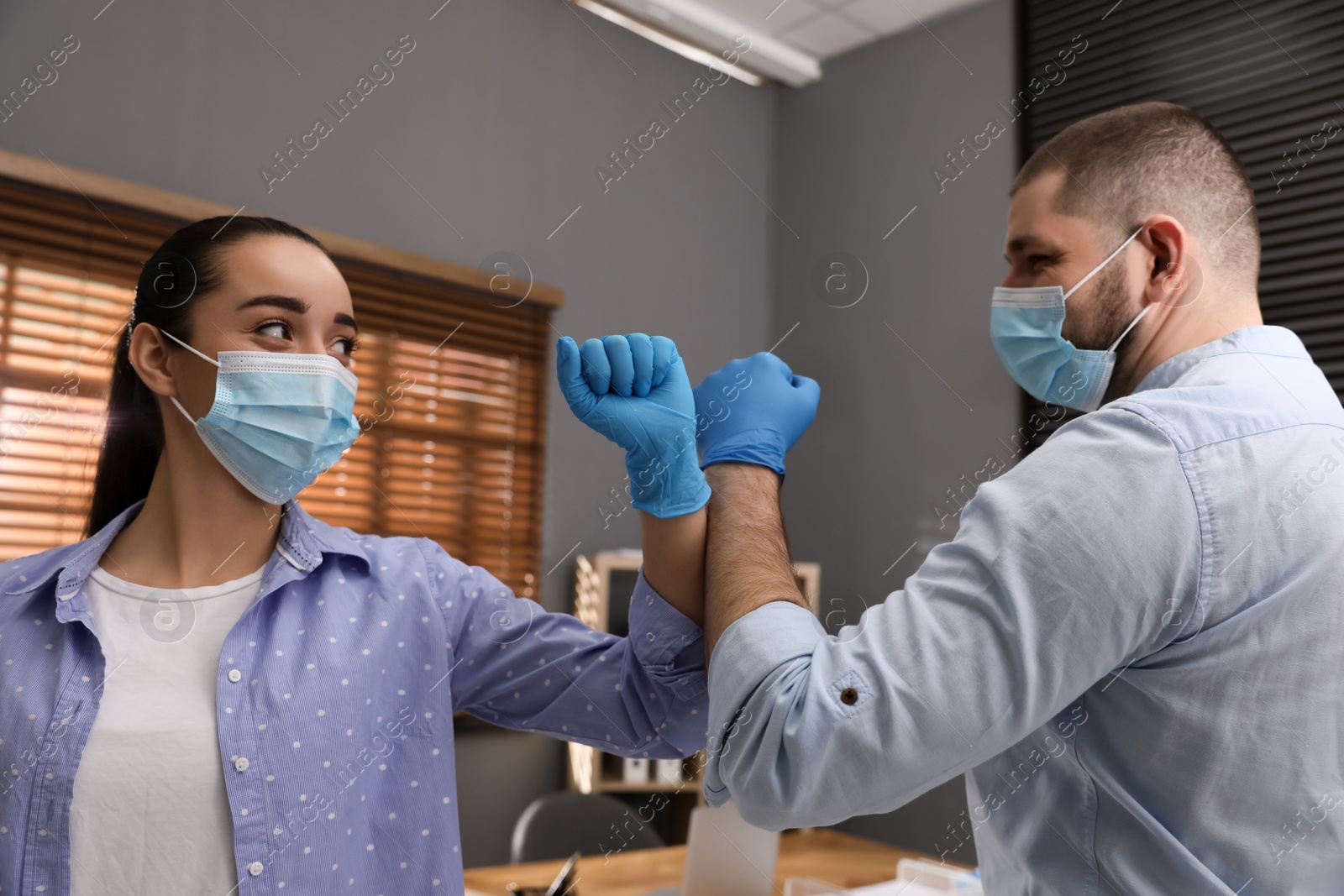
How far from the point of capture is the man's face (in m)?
1.02

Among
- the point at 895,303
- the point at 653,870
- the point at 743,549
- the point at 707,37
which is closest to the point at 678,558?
the point at 743,549

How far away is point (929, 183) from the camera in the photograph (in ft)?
12.1

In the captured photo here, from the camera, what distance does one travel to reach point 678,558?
960 millimetres

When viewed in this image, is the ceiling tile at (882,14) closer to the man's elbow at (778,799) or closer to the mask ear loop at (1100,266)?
the mask ear loop at (1100,266)

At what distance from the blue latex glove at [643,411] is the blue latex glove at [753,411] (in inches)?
2.2

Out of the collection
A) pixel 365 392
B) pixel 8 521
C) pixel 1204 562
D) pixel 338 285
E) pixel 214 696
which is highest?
pixel 365 392

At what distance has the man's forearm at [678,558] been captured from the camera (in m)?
0.95

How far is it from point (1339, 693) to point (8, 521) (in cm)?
282

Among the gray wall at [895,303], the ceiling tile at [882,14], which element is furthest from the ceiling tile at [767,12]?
the gray wall at [895,303]

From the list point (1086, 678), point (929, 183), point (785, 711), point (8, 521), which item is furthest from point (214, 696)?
point (929, 183)

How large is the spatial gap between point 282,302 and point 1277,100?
2986 millimetres

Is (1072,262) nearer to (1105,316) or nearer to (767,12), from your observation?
(1105,316)

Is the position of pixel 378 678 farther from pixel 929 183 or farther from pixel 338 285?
pixel 929 183

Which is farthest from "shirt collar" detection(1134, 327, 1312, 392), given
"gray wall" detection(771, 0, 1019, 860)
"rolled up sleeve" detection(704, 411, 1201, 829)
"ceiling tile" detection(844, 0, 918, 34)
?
"ceiling tile" detection(844, 0, 918, 34)
